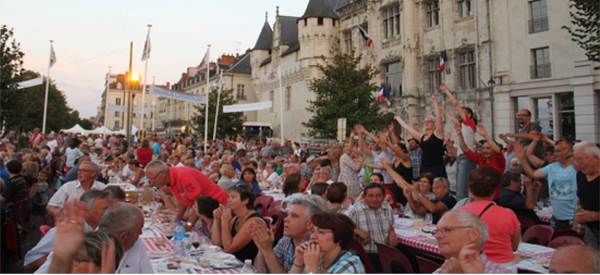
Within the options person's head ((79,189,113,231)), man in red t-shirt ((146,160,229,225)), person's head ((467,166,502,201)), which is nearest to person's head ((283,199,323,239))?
person's head ((467,166,502,201))

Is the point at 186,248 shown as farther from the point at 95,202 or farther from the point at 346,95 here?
the point at 346,95

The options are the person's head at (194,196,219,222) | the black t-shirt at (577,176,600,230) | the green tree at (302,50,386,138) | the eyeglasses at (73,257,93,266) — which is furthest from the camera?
the green tree at (302,50,386,138)

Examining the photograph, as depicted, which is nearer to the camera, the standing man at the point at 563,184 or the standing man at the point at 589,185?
the standing man at the point at 589,185

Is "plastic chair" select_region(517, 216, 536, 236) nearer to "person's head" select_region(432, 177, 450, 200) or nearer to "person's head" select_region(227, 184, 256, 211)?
"person's head" select_region(432, 177, 450, 200)

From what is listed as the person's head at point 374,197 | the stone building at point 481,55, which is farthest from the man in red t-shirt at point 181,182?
the stone building at point 481,55

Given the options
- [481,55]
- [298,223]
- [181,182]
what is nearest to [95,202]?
[181,182]

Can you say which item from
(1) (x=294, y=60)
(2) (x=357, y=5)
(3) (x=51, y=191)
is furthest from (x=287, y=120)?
(3) (x=51, y=191)

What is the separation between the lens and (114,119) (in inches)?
3484

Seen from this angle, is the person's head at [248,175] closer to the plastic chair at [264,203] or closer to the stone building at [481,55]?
the plastic chair at [264,203]

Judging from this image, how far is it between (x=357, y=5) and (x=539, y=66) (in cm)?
1446

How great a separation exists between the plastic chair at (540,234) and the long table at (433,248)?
379 millimetres

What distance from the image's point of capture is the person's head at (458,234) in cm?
247

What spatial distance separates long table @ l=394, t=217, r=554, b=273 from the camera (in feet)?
11.9

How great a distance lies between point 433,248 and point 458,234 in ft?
6.13
